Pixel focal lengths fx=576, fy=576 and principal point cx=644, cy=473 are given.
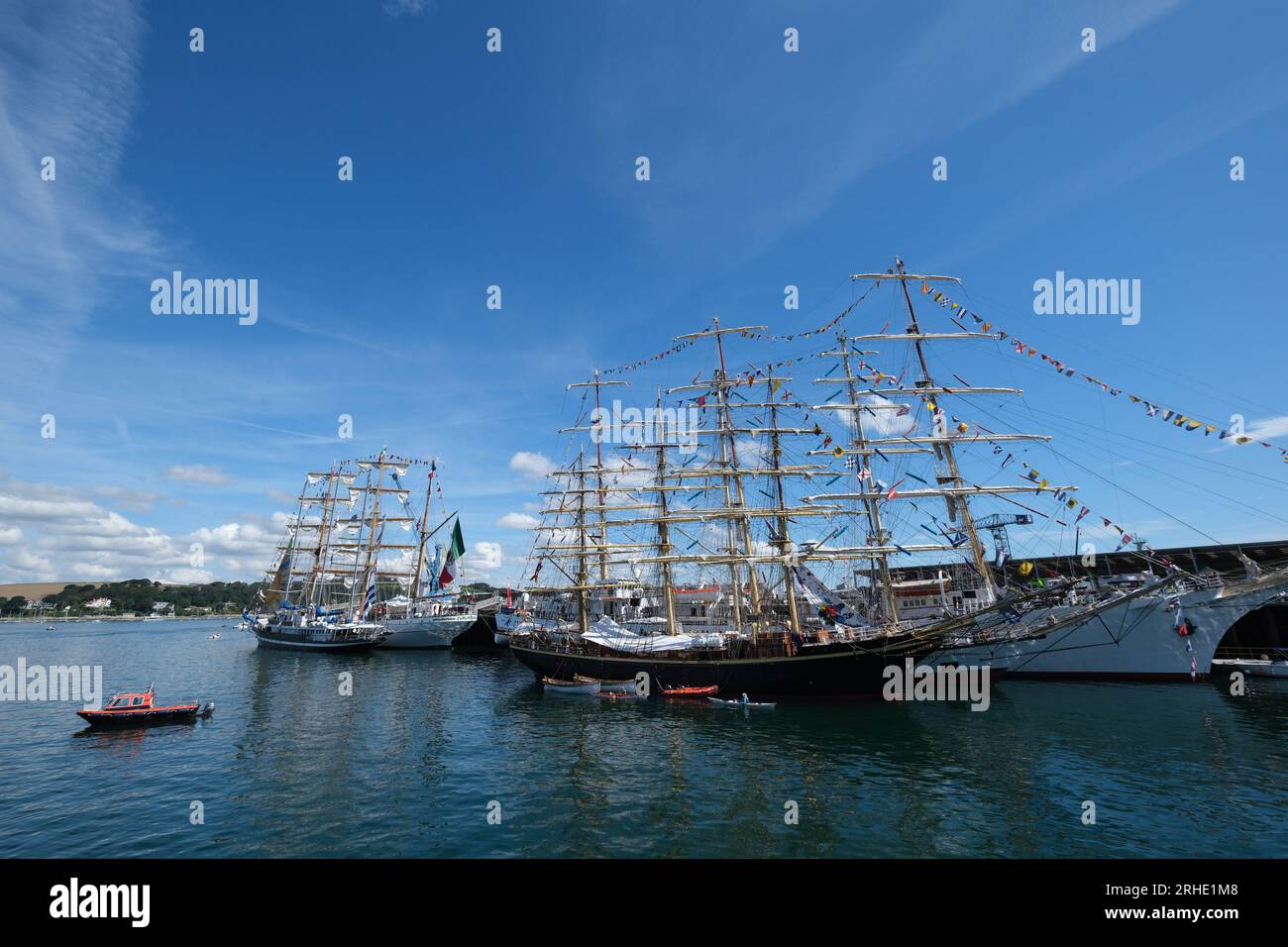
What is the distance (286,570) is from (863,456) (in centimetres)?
9142

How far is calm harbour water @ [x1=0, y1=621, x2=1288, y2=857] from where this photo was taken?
50.2 ft

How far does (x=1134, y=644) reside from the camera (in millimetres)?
36406

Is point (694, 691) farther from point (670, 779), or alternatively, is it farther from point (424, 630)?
point (424, 630)

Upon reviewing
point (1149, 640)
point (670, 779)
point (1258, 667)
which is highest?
point (1149, 640)

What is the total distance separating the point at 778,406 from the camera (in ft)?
156

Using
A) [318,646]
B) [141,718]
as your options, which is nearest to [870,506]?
[141,718]

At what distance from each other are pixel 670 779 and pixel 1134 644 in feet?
112

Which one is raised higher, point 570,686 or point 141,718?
point 141,718

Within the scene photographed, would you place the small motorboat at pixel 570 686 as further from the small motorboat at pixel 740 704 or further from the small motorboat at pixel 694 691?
the small motorboat at pixel 740 704

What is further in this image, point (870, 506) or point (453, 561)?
point (453, 561)

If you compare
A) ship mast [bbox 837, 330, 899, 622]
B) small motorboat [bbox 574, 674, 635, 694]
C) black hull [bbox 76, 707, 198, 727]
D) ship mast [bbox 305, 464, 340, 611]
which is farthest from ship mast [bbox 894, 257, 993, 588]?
ship mast [bbox 305, 464, 340, 611]

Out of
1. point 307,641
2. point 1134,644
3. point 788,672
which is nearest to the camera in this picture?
point 788,672
